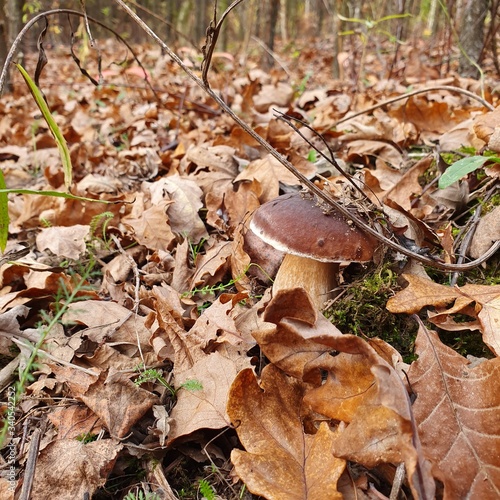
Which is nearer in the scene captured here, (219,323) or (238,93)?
(219,323)

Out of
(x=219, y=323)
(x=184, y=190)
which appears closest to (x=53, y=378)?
(x=219, y=323)

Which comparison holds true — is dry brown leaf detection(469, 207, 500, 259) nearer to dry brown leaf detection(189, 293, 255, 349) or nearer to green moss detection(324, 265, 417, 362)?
green moss detection(324, 265, 417, 362)

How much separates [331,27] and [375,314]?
20.8m

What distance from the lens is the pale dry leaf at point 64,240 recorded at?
100 inches

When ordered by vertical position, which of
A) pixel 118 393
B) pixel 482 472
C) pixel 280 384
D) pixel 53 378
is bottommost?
pixel 53 378

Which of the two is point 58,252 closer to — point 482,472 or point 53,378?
point 53,378

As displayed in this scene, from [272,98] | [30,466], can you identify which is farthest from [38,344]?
[272,98]

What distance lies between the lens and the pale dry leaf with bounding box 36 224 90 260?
8.37 ft

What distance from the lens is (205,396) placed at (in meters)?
1.55

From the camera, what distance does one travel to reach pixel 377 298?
1815 millimetres

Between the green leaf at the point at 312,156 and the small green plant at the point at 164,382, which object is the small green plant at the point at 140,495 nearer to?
the small green plant at the point at 164,382

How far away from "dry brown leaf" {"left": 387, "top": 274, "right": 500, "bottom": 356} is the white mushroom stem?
32 centimetres

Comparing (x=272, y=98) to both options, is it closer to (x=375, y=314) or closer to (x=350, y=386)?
(x=375, y=314)

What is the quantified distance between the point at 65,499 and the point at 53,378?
56cm
